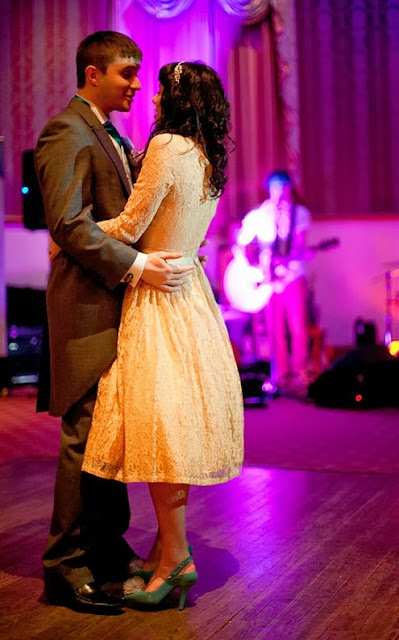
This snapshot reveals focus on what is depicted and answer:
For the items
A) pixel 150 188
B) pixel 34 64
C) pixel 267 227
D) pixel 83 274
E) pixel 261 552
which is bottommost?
pixel 261 552

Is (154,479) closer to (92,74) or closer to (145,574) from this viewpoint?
(145,574)

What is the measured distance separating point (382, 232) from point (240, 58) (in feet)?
7.10

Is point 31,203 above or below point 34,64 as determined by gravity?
→ below

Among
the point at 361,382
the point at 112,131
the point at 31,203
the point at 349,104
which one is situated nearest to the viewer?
the point at 112,131

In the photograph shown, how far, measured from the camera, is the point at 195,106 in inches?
72.8

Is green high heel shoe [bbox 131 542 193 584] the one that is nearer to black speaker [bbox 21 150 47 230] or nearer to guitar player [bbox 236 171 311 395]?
black speaker [bbox 21 150 47 230]

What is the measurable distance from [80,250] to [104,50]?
0.50 meters

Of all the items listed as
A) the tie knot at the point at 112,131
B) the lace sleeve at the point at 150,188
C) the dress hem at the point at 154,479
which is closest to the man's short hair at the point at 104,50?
the tie knot at the point at 112,131

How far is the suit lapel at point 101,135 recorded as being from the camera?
1.94m

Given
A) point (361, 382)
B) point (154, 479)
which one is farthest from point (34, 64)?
point (154, 479)

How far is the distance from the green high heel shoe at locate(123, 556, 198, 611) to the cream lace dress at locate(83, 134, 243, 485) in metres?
0.22

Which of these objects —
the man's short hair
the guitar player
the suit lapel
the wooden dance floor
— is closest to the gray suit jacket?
the suit lapel

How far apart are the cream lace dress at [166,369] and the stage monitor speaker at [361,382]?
3.69 metres

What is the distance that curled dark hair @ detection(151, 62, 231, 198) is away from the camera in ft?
6.05
